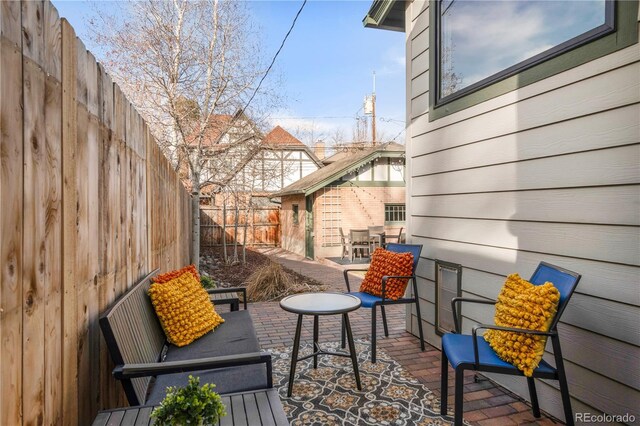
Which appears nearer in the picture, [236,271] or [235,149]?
[235,149]

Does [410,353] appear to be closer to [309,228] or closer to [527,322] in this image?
[527,322]

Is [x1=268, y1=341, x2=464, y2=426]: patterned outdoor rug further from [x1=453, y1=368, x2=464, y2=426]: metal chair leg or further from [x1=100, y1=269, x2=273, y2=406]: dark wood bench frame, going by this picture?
[x1=100, y1=269, x2=273, y2=406]: dark wood bench frame

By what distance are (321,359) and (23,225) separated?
2749mm

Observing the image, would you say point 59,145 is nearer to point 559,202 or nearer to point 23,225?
point 23,225

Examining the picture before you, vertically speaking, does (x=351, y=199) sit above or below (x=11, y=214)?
above

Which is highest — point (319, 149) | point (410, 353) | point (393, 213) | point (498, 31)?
point (319, 149)

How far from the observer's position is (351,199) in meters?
12.5

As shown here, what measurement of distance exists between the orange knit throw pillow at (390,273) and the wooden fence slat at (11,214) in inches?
118

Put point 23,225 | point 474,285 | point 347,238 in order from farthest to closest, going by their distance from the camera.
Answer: point 347,238, point 474,285, point 23,225

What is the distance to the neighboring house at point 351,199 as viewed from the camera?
482 inches

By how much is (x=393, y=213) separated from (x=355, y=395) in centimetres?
1063

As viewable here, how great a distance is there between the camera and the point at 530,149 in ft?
8.36

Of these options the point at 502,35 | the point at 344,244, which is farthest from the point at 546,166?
the point at 344,244

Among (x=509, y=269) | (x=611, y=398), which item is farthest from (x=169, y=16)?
(x=611, y=398)
